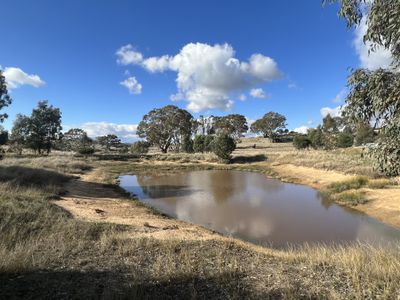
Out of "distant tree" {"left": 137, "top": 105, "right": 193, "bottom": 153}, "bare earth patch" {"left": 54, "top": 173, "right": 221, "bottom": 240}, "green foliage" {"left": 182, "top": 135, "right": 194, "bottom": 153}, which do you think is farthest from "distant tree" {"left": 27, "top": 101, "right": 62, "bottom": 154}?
"bare earth patch" {"left": 54, "top": 173, "right": 221, "bottom": 240}

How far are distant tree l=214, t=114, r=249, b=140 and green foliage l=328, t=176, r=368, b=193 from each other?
57294 mm

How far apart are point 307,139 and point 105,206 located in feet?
166

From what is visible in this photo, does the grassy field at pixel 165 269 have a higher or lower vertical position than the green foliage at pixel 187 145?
lower

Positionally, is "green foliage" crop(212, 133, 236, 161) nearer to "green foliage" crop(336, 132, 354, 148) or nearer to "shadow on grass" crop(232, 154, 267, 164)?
"shadow on grass" crop(232, 154, 267, 164)

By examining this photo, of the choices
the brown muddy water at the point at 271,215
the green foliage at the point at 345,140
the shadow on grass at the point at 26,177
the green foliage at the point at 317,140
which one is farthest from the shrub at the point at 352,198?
the green foliage at the point at 317,140

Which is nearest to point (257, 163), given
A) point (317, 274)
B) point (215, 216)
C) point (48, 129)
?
point (215, 216)

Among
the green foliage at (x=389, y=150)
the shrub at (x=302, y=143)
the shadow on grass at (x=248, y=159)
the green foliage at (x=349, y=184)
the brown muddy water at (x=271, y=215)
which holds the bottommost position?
the brown muddy water at (x=271, y=215)

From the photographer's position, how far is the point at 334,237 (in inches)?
464

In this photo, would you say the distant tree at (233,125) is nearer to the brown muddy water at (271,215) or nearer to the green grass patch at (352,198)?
the brown muddy water at (271,215)

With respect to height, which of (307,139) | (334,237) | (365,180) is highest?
(307,139)

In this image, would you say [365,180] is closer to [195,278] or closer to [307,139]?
[195,278]

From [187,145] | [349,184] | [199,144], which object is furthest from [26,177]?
[187,145]

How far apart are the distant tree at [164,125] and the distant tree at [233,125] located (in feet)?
51.0

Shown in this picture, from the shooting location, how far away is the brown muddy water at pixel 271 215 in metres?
11.8
